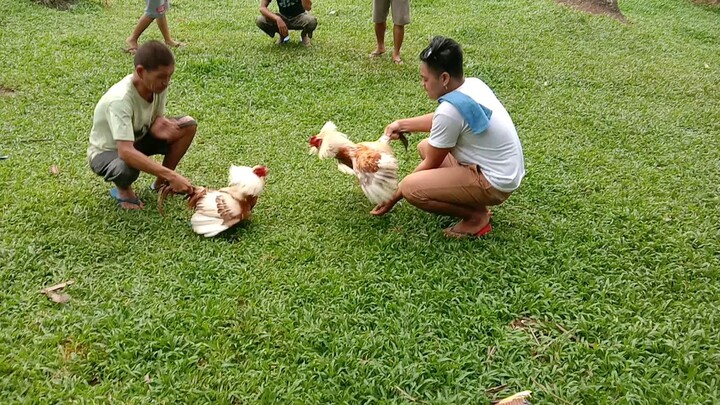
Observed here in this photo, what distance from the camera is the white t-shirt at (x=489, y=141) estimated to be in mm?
2982

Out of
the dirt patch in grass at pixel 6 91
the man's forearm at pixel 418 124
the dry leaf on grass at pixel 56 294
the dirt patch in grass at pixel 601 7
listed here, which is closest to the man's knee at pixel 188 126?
the dry leaf on grass at pixel 56 294

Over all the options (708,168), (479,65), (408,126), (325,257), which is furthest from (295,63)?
(708,168)

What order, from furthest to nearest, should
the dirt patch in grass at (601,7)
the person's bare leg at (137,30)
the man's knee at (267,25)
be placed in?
the dirt patch in grass at (601,7) → the man's knee at (267,25) → the person's bare leg at (137,30)

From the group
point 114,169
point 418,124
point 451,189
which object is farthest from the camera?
point 418,124

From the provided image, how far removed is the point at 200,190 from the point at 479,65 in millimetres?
4025

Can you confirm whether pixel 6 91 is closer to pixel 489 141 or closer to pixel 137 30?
pixel 137 30

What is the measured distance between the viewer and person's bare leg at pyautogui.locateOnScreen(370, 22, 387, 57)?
20.9ft

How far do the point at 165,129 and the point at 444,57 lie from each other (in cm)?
181

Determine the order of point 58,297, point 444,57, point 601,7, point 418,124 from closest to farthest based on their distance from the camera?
point 58,297 → point 444,57 → point 418,124 → point 601,7

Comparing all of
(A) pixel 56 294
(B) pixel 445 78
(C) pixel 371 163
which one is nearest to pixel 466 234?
(C) pixel 371 163

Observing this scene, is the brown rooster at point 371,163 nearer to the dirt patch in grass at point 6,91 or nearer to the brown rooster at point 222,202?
the brown rooster at point 222,202

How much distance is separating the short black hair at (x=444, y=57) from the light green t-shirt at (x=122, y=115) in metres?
1.62

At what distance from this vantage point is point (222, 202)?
3.17m

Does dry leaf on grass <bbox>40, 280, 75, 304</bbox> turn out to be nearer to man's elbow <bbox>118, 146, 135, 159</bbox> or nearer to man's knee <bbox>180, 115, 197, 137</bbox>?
man's elbow <bbox>118, 146, 135, 159</bbox>
